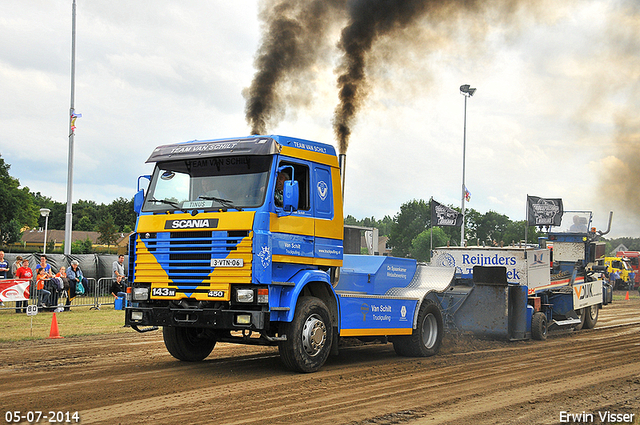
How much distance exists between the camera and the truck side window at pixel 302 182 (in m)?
9.25

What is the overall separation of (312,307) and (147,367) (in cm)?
280

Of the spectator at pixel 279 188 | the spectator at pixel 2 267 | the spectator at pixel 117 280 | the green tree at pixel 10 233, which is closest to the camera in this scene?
the spectator at pixel 279 188

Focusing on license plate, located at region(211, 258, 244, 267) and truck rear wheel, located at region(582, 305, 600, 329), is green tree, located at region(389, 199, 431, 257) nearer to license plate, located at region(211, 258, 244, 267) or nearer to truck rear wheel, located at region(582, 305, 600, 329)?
truck rear wheel, located at region(582, 305, 600, 329)

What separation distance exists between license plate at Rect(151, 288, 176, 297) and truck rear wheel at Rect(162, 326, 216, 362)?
3.96 feet

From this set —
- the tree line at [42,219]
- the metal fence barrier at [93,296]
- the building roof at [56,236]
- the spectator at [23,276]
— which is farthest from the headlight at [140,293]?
the building roof at [56,236]

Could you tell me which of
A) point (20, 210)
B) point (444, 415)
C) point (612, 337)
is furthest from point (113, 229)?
point (444, 415)

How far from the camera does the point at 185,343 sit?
10.2 metres

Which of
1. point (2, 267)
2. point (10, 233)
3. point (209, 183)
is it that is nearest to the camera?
point (209, 183)

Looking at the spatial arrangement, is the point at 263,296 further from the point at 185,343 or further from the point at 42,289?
the point at 42,289

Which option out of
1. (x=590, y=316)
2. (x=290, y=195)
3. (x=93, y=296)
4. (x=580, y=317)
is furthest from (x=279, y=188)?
(x=93, y=296)

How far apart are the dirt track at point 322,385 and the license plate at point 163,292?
1.13 m

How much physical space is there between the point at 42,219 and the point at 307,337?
122 m

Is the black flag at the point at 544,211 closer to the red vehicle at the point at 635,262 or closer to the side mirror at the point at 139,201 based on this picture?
the side mirror at the point at 139,201

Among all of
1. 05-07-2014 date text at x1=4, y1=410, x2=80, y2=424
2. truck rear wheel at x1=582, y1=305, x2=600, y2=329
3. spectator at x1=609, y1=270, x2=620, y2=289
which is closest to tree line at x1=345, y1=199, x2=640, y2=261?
spectator at x1=609, y1=270, x2=620, y2=289
